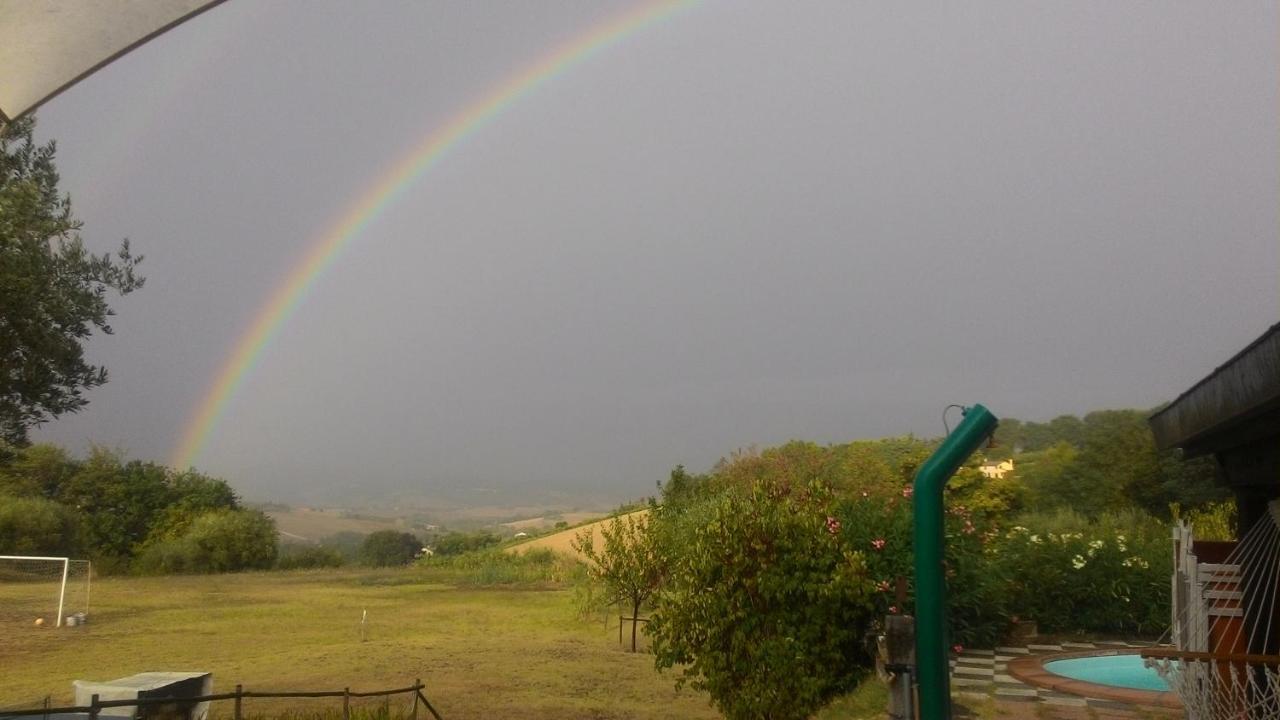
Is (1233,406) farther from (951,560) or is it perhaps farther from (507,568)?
(507,568)

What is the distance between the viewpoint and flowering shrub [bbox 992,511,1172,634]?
34.6 ft

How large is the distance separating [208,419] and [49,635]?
668cm

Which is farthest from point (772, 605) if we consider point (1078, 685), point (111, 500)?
point (111, 500)

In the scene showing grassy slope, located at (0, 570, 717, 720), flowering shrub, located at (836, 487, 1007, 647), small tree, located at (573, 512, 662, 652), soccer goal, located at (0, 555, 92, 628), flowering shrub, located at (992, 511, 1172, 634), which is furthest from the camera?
soccer goal, located at (0, 555, 92, 628)

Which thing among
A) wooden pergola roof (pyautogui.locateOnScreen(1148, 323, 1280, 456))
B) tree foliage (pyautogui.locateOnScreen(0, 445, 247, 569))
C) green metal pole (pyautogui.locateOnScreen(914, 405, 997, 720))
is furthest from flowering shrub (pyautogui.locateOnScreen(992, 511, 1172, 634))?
tree foliage (pyautogui.locateOnScreen(0, 445, 247, 569))

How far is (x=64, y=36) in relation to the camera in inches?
196

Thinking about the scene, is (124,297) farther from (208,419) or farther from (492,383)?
(492,383)

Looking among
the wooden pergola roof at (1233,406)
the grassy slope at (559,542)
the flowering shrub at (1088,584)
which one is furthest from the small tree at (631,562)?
the grassy slope at (559,542)

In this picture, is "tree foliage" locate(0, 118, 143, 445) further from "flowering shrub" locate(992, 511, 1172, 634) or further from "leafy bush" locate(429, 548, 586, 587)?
"leafy bush" locate(429, 548, 586, 587)

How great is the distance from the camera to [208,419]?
Result: 21328 mm

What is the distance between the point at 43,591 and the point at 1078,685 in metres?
19.3

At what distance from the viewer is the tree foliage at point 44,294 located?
9.18 meters

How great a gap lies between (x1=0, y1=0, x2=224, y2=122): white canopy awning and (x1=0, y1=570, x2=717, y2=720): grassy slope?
7276 millimetres

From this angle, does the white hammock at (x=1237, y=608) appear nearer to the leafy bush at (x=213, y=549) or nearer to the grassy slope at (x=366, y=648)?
the grassy slope at (x=366, y=648)
